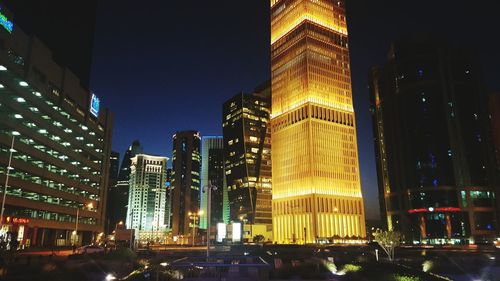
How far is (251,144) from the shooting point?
17662cm

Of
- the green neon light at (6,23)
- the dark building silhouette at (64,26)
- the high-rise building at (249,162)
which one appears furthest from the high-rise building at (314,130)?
the green neon light at (6,23)

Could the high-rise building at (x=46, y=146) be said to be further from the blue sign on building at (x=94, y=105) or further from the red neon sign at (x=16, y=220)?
the blue sign on building at (x=94, y=105)

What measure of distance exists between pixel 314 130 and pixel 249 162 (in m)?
44.9

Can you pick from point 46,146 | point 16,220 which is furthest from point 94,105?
point 16,220

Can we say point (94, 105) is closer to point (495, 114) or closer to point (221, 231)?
point (221, 231)

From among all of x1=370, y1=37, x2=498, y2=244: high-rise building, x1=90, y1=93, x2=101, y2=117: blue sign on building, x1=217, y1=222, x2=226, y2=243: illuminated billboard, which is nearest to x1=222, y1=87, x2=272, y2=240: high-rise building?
x1=370, y1=37, x2=498, y2=244: high-rise building

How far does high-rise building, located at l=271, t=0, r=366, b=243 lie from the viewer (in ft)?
436

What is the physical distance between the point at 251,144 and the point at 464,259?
14367 centimetres

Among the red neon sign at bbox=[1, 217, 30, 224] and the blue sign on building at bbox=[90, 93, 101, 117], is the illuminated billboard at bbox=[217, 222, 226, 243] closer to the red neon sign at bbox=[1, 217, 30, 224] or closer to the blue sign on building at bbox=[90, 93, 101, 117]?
the red neon sign at bbox=[1, 217, 30, 224]

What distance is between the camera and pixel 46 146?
91.5 m

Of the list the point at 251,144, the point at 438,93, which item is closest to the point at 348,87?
the point at 438,93

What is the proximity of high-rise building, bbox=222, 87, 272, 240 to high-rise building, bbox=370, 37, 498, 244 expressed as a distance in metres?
54.3

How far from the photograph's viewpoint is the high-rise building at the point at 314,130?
436ft

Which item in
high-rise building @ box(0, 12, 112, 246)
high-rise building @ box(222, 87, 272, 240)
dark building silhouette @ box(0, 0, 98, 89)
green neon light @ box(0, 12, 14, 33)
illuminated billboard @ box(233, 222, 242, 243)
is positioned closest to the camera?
illuminated billboard @ box(233, 222, 242, 243)
